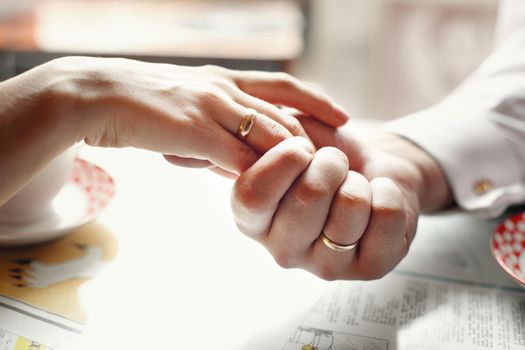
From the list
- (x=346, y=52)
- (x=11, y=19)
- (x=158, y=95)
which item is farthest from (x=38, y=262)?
(x=346, y=52)

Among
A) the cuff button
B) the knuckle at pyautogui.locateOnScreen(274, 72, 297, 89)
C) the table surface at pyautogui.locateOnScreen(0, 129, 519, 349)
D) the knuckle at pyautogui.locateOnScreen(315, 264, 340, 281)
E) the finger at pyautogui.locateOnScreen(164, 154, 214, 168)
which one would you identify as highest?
the knuckle at pyautogui.locateOnScreen(274, 72, 297, 89)

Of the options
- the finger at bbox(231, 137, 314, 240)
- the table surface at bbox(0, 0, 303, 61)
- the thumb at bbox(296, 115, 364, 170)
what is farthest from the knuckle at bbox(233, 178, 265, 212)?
the table surface at bbox(0, 0, 303, 61)

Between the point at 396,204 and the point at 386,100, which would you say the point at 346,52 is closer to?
the point at 386,100

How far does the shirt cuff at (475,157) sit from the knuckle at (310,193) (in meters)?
0.30

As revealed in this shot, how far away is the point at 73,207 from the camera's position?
2.33 ft

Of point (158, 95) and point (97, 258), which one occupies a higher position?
point (158, 95)

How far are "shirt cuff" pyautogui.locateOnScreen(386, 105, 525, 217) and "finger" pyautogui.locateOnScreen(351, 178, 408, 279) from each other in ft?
0.73

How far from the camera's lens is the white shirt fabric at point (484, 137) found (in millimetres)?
775

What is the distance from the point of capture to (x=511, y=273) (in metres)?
0.56

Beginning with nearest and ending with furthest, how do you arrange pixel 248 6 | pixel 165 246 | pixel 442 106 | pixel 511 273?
pixel 511 273 < pixel 165 246 < pixel 442 106 < pixel 248 6

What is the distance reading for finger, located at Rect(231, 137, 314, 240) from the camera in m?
0.53

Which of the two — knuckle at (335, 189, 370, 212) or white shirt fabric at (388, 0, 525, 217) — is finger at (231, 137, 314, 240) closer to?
knuckle at (335, 189, 370, 212)

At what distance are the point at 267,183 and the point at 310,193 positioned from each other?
1.6 inches

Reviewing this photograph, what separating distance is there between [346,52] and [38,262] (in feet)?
6.00
